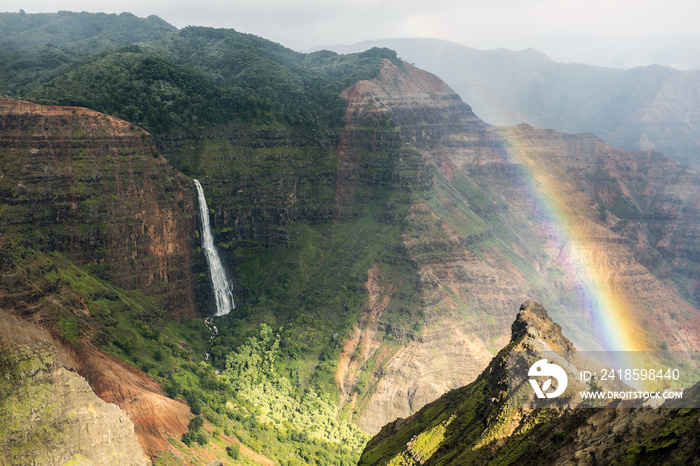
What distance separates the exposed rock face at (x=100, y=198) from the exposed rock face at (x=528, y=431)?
54.8m

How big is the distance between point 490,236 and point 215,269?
190ft

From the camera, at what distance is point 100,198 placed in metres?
105

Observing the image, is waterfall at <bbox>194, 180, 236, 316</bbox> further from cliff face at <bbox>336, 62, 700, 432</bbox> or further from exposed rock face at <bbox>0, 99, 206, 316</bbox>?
cliff face at <bbox>336, 62, 700, 432</bbox>

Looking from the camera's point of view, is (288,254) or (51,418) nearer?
(51,418)

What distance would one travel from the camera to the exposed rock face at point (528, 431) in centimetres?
3088

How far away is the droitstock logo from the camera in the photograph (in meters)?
45.6

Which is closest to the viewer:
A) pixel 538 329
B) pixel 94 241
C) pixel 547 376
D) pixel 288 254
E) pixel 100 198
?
pixel 547 376

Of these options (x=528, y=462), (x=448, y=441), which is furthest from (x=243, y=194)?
(x=528, y=462)

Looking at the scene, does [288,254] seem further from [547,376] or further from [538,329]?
[547,376]

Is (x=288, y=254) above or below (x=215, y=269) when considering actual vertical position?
above

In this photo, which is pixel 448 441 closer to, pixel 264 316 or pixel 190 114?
pixel 264 316

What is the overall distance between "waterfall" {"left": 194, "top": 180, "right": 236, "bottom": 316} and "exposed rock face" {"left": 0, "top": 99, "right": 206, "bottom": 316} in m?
2.61

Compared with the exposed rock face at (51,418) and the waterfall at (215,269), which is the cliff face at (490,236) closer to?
the waterfall at (215,269)

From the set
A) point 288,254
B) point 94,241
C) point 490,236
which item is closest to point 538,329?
point 94,241
